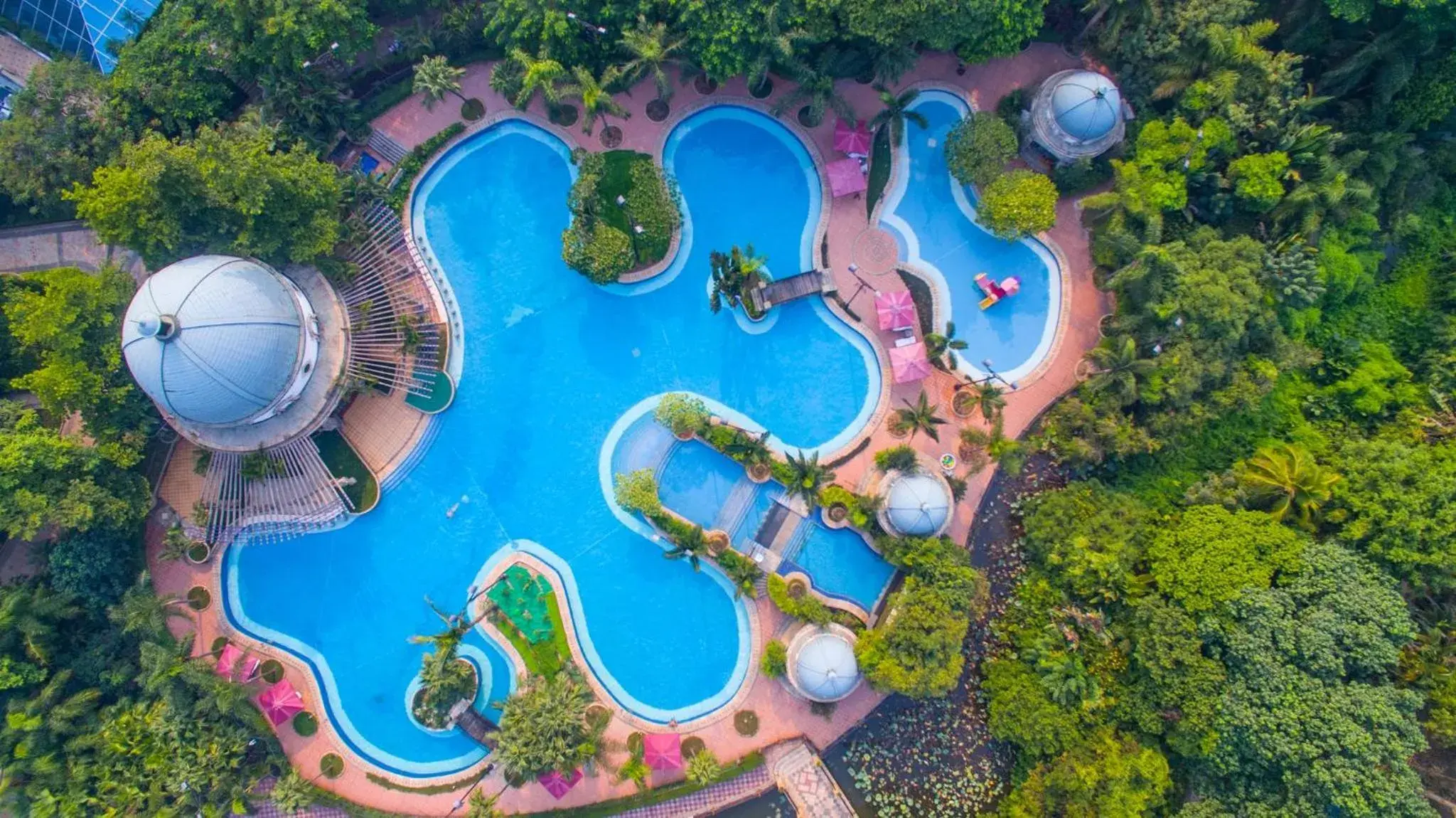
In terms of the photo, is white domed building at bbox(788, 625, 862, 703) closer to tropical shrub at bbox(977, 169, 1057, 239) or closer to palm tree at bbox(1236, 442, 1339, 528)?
palm tree at bbox(1236, 442, 1339, 528)

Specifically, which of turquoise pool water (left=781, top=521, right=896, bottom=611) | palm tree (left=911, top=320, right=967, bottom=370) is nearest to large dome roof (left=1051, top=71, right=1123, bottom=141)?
palm tree (left=911, top=320, right=967, bottom=370)

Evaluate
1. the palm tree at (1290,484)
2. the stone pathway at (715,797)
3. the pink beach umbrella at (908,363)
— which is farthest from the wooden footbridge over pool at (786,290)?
the stone pathway at (715,797)

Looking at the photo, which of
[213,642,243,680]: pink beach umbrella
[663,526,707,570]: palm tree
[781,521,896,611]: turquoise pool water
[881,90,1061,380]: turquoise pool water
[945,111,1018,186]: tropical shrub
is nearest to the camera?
[945,111,1018,186]: tropical shrub

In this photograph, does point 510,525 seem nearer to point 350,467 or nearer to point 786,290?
point 350,467

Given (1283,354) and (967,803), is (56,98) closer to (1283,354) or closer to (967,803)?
(967,803)

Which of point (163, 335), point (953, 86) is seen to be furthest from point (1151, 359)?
point (163, 335)

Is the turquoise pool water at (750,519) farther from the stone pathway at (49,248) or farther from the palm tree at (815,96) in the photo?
the stone pathway at (49,248)

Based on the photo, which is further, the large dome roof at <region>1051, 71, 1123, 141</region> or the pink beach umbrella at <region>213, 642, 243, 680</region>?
the pink beach umbrella at <region>213, 642, 243, 680</region>
